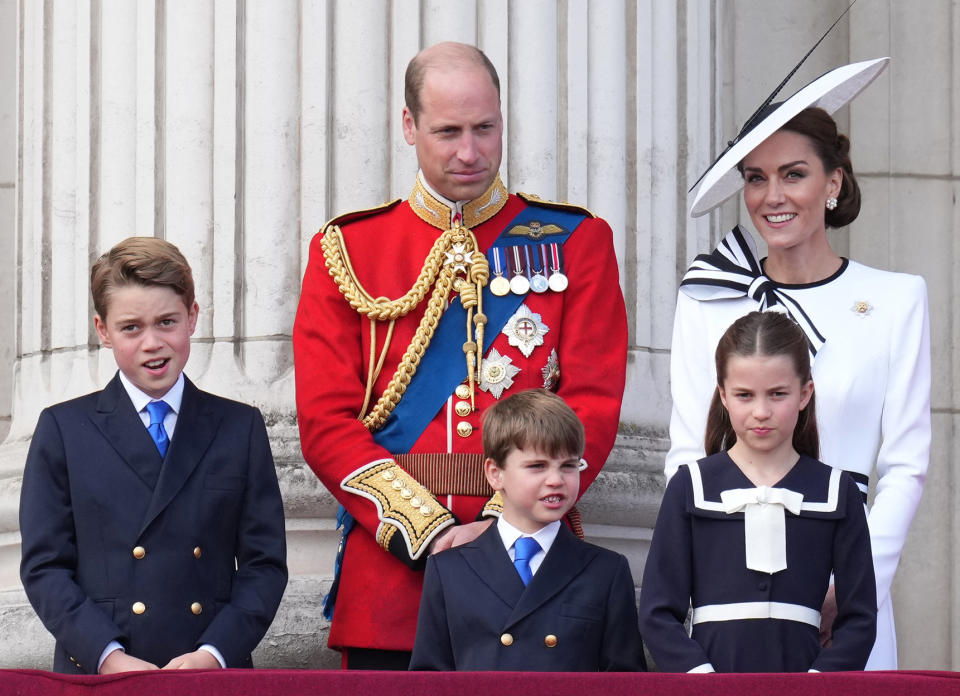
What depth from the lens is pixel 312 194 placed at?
5.02m

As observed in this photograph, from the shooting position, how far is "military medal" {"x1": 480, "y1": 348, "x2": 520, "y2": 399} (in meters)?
3.99

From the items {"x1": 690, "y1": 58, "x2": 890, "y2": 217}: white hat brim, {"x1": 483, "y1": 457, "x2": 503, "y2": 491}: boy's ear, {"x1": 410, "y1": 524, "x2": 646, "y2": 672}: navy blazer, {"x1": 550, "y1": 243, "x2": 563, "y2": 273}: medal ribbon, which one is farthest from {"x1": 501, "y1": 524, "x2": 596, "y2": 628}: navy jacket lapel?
{"x1": 690, "y1": 58, "x2": 890, "y2": 217}: white hat brim

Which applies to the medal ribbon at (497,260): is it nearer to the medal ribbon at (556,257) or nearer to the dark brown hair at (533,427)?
the medal ribbon at (556,257)

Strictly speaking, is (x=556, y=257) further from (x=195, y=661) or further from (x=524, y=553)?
(x=195, y=661)

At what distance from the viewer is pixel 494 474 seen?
3.69m

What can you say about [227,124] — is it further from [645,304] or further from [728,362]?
[728,362]

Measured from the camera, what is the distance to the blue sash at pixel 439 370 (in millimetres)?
3986

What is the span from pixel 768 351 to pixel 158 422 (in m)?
1.27

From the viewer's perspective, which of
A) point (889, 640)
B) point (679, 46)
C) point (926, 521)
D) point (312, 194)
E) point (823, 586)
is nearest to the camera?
point (823, 586)

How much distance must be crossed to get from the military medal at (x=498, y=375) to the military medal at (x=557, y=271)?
200mm

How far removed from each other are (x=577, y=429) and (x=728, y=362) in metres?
0.33

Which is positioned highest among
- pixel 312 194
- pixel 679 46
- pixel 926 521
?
pixel 679 46

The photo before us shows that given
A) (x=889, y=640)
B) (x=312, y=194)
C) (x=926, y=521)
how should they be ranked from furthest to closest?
(x=926, y=521) → (x=312, y=194) → (x=889, y=640)

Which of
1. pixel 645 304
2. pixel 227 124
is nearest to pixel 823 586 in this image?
pixel 645 304
